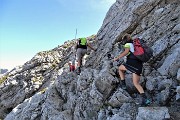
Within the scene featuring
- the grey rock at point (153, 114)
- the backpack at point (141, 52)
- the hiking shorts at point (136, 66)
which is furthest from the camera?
the hiking shorts at point (136, 66)

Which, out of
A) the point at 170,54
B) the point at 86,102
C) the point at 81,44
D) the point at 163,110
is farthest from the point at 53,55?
the point at 163,110

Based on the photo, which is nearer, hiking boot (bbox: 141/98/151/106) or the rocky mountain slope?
hiking boot (bbox: 141/98/151/106)

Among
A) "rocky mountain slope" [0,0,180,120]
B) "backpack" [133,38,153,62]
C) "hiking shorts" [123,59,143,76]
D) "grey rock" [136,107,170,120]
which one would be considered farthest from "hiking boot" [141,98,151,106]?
"backpack" [133,38,153,62]

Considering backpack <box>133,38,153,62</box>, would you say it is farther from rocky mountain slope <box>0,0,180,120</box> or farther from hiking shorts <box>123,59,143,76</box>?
rocky mountain slope <box>0,0,180,120</box>

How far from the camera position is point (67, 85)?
71.7 ft

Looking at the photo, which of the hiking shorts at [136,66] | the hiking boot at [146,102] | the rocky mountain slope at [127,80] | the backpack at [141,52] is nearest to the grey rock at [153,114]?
the rocky mountain slope at [127,80]

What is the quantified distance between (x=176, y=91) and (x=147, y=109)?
2082 mm

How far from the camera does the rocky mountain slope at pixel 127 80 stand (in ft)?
41.9

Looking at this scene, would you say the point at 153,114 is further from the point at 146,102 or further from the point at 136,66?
the point at 136,66

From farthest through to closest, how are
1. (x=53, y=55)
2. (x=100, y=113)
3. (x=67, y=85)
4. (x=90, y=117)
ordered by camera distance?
(x=53, y=55)
(x=67, y=85)
(x=90, y=117)
(x=100, y=113)

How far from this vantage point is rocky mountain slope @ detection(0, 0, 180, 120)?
12758mm

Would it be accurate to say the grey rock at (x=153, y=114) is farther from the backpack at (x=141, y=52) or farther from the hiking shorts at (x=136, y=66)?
the backpack at (x=141, y=52)

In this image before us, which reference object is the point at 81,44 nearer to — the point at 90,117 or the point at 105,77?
the point at 105,77

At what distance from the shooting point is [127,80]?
14.9 m
